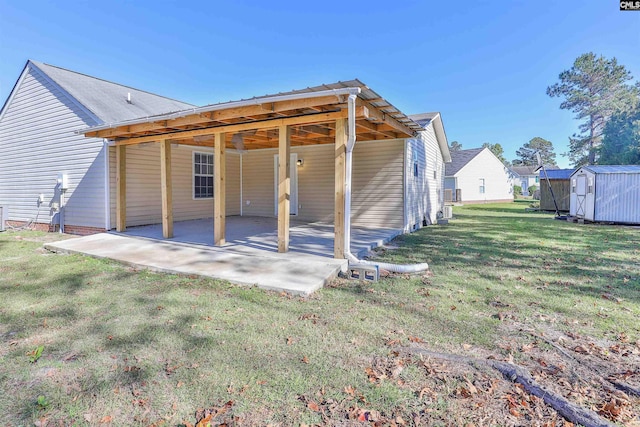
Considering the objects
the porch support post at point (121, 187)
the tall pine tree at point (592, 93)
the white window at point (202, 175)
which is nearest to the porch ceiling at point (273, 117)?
the porch support post at point (121, 187)

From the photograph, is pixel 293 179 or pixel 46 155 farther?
pixel 293 179

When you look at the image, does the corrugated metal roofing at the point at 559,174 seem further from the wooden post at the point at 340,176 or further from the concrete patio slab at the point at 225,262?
the concrete patio slab at the point at 225,262

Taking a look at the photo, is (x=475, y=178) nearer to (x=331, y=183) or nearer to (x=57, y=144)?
(x=331, y=183)

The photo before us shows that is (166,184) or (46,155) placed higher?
(46,155)

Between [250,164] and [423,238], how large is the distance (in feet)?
21.4

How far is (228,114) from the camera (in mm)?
5371

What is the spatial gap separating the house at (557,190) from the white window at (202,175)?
51.4ft

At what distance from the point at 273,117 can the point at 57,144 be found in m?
7.43

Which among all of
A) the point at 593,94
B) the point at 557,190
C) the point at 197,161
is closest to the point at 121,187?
the point at 197,161

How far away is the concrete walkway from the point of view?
4219mm

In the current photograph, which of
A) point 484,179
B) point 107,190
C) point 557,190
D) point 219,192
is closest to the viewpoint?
point 219,192

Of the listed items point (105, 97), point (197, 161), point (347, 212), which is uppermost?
point (105, 97)

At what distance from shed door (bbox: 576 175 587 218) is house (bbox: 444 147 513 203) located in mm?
10246

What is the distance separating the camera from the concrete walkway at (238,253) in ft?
13.8
